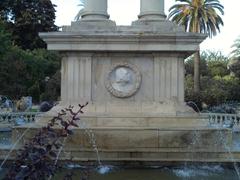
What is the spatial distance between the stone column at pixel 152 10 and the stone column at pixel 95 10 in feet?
3.32

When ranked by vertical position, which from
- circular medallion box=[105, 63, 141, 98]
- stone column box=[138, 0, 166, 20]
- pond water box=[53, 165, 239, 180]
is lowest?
Result: pond water box=[53, 165, 239, 180]

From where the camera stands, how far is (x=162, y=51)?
498 inches

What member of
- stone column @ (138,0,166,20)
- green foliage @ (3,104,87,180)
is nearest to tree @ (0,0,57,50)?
stone column @ (138,0,166,20)

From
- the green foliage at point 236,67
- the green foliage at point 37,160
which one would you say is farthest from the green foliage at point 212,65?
the green foliage at point 37,160

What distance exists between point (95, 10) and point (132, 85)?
7.76ft

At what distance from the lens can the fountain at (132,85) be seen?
11.5 metres

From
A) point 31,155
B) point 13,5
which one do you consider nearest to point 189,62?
point 13,5

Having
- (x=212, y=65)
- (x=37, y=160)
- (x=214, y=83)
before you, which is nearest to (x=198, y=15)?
(x=214, y=83)

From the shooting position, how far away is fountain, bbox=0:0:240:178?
37.9 feet

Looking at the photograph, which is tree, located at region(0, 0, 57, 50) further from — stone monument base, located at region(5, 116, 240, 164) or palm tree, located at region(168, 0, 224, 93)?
stone monument base, located at region(5, 116, 240, 164)

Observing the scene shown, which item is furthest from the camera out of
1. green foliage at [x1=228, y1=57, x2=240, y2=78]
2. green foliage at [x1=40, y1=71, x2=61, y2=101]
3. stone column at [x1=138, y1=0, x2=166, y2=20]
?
green foliage at [x1=228, y1=57, x2=240, y2=78]

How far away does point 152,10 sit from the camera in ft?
Result: 44.6

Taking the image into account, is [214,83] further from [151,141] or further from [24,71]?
[151,141]

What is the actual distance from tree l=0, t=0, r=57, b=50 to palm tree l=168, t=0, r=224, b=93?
21.3 m
